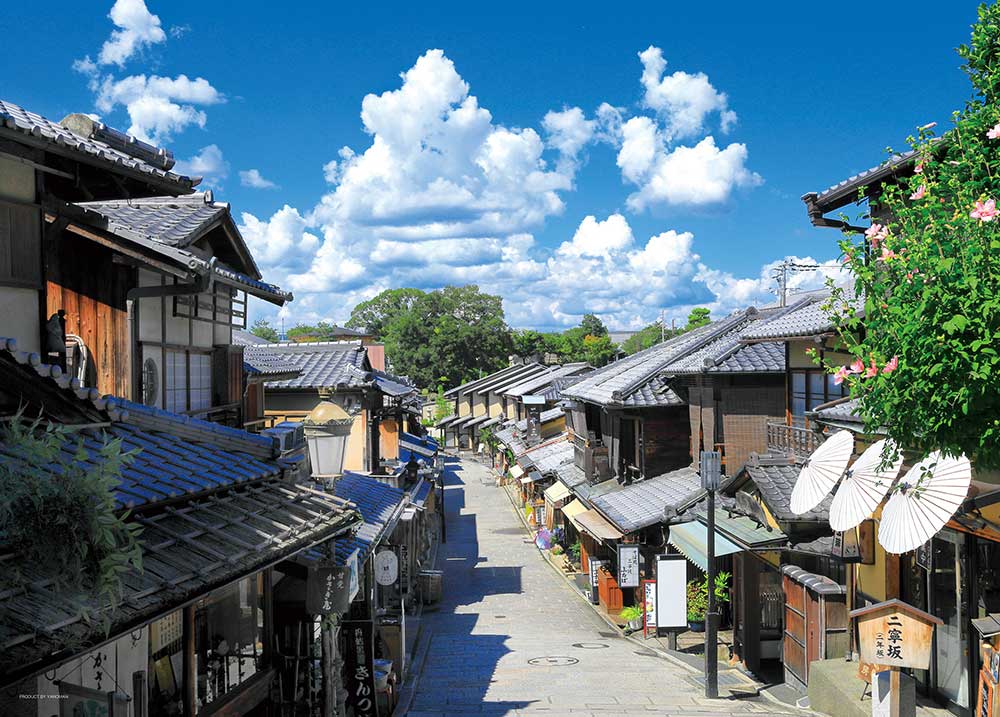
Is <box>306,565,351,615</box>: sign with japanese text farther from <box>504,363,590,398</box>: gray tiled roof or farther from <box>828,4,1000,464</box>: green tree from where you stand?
<box>504,363,590,398</box>: gray tiled roof

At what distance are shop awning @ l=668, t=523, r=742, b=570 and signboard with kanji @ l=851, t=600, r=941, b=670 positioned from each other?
7509 millimetres

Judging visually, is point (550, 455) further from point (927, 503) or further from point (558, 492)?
point (927, 503)

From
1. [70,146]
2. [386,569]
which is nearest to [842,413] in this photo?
[70,146]

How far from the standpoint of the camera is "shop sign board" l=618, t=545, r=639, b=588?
2489 centimetres

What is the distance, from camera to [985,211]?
22.6 feet

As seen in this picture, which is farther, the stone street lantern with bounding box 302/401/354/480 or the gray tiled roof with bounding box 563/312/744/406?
the gray tiled roof with bounding box 563/312/744/406

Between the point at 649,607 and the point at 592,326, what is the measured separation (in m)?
105

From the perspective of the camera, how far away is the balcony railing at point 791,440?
18.8m

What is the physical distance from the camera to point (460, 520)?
53.8 m

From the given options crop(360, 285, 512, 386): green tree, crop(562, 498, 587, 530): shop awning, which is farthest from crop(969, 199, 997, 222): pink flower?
crop(360, 285, 512, 386): green tree

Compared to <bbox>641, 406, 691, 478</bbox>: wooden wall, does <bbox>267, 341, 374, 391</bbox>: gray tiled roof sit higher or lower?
higher

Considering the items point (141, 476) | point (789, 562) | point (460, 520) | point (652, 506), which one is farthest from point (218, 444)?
point (460, 520)

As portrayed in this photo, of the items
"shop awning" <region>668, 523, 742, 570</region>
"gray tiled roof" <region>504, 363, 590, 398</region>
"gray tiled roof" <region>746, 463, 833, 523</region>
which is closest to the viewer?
"gray tiled roof" <region>746, 463, 833, 523</region>

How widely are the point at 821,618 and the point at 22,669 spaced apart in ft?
47.7
